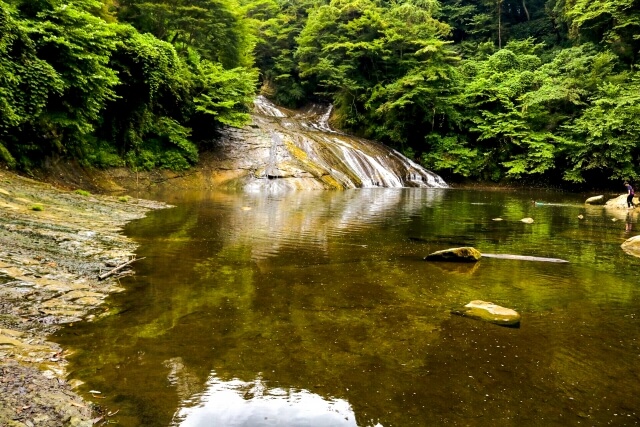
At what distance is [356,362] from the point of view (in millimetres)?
3619

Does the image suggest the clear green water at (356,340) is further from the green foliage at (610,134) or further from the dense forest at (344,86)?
the green foliage at (610,134)

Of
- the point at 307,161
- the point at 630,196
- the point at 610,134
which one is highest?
the point at 610,134

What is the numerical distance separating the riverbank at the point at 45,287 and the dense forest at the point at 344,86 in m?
4.45

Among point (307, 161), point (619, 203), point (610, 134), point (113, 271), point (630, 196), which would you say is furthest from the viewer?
point (307, 161)

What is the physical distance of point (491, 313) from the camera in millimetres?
4652

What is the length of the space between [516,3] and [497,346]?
49.7m

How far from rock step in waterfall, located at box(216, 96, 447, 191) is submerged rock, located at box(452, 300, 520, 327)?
16.5m

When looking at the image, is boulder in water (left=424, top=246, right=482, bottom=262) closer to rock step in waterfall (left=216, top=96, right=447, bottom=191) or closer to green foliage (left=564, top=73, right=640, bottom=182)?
rock step in waterfall (left=216, top=96, right=447, bottom=191)

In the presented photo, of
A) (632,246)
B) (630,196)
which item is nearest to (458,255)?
(632,246)

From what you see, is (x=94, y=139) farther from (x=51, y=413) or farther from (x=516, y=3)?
(x=516, y=3)

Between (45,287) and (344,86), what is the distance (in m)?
28.2

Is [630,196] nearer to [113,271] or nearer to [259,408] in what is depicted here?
[113,271]

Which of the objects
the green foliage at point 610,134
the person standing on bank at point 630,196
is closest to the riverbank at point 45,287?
the person standing on bank at point 630,196

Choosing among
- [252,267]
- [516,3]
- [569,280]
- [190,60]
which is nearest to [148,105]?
[190,60]
